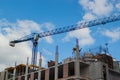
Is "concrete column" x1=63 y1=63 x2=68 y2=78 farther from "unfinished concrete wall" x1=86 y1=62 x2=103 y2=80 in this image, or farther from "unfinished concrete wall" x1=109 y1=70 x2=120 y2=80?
"unfinished concrete wall" x1=109 y1=70 x2=120 y2=80

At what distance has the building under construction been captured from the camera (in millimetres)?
69250

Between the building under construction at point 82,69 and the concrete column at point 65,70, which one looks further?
the concrete column at point 65,70

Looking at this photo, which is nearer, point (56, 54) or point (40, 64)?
point (56, 54)

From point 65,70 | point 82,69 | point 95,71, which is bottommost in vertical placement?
point 95,71

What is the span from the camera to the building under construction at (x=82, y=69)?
69.2 m

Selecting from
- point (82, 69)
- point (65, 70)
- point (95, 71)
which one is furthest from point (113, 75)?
point (65, 70)

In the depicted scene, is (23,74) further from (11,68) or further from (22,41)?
(22,41)

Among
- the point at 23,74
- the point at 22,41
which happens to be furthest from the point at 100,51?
the point at 22,41

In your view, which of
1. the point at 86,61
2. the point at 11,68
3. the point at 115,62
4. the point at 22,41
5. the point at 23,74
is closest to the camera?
the point at 86,61

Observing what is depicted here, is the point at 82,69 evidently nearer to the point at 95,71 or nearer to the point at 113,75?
the point at 95,71

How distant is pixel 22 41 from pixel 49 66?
4483cm

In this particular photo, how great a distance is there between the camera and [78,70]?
222 feet

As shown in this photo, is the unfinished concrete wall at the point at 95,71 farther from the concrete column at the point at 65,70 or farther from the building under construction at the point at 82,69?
the concrete column at the point at 65,70

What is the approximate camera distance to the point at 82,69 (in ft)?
241
